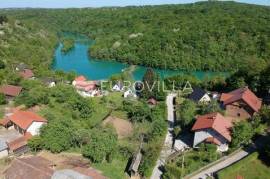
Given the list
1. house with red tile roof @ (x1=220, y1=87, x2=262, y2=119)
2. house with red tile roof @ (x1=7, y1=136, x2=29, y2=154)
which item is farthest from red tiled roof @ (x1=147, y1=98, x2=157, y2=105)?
house with red tile roof @ (x1=7, y1=136, x2=29, y2=154)

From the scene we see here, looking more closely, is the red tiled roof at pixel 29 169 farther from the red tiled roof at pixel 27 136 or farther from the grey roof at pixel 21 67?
the grey roof at pixel 21 67

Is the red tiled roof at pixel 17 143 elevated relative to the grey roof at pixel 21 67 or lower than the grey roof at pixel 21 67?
elevated

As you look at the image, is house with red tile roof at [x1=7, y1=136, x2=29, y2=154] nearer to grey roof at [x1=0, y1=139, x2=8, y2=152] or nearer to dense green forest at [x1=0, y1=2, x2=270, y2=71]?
grey roof at [x1=0, y1=139, x2=8, y2=152]

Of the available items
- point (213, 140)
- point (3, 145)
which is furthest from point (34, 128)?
point (213, 140)

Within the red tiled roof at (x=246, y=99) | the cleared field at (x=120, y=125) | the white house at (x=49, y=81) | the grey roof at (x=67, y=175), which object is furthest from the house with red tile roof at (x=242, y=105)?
the white house at (x=49, y=81)

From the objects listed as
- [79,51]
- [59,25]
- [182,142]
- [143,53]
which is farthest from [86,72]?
[59,25]
